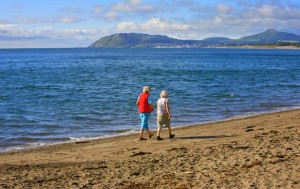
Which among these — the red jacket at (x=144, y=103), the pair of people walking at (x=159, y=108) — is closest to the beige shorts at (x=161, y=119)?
the pair of people walking at (x=159, y=108)

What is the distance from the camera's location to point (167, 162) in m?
9.88

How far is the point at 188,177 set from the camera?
8344 millimetres

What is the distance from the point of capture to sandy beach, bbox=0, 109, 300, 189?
805 centimetres

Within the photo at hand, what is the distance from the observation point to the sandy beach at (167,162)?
8.05 metres

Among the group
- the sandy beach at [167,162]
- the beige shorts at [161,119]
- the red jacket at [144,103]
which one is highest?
the red jacket at [144,103]

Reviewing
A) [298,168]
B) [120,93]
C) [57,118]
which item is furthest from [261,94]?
[298,168]

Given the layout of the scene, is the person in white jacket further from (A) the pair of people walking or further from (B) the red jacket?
(B) the red jacket

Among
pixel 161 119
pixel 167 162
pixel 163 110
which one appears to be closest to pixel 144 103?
pixel 163 110

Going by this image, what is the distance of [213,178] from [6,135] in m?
10.0

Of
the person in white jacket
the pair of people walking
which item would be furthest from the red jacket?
the person in white jacket

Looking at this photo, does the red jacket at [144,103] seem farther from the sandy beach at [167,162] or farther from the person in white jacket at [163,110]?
the sandy beach at [167,162]

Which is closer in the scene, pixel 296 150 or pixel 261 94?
pixel 296 150

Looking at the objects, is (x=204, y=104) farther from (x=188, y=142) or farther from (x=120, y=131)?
(x=188, y=142)

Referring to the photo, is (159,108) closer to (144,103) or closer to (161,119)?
(161,119)
